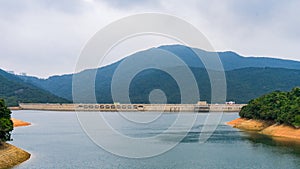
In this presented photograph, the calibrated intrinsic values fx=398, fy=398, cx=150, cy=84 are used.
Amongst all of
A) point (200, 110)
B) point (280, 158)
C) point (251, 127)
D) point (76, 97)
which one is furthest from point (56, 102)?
point (280, 158)

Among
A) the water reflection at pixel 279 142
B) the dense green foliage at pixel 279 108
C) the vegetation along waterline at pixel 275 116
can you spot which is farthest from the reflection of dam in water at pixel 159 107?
the water reflection at pixel 279 142

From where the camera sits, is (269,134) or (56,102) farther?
(56,102)

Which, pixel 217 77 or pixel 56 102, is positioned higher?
pixel 217 77

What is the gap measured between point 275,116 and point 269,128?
211 centimetres

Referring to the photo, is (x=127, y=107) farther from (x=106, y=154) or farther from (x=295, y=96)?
(x=106, y=154)

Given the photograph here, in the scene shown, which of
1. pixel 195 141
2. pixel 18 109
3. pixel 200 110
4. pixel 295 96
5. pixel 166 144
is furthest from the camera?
pixel 18 109

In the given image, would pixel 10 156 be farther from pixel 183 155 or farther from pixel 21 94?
pixel 21 94

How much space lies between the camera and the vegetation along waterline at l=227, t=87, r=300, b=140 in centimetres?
5562

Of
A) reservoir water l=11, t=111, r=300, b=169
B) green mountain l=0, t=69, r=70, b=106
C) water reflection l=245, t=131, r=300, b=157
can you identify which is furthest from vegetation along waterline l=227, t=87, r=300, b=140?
green mountain l=0, t=69, r=70, b=106

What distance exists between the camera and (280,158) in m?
38.0

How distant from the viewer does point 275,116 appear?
205 feet

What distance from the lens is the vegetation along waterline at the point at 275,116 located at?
55625 millimetres

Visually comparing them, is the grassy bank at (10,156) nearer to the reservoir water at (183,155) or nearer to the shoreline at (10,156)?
the shoreline at (10,156)

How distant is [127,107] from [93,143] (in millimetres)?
111286
